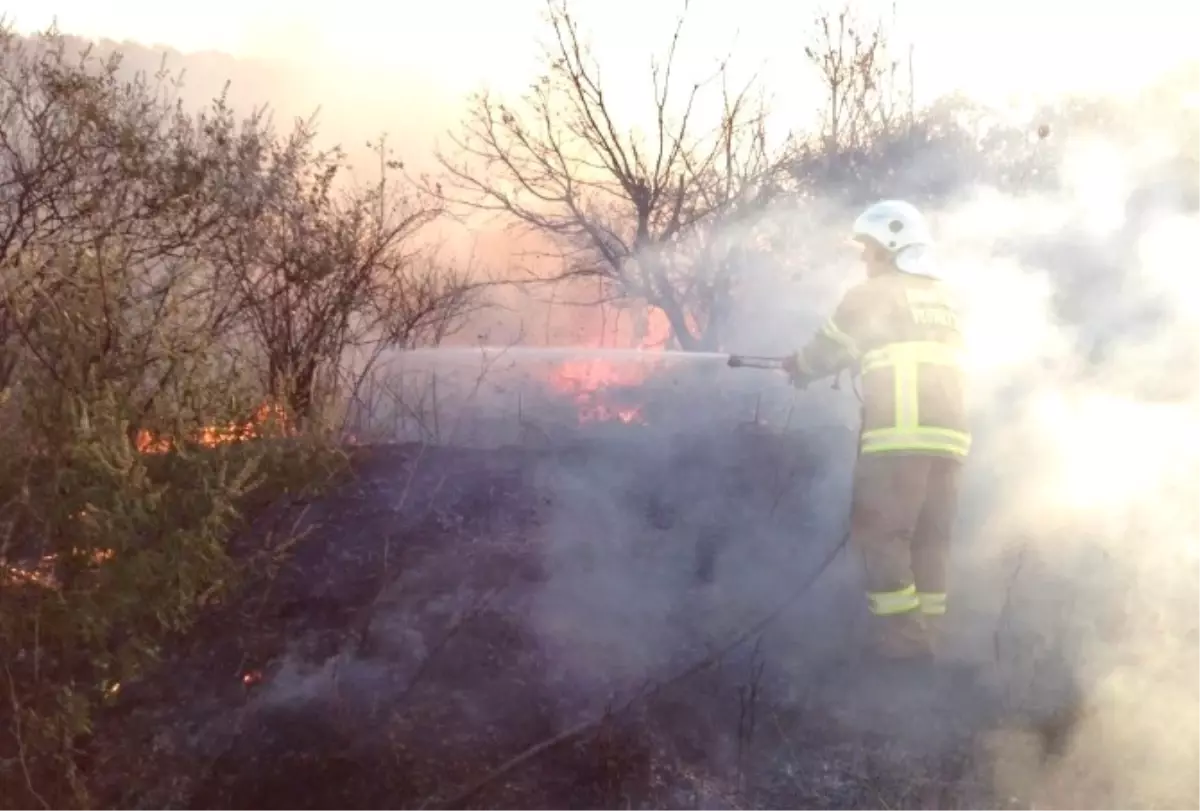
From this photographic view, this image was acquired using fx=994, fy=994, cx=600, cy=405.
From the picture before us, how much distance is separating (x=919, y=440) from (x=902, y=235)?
1.04 meters

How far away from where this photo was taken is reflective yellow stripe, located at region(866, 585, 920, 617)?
4586mm

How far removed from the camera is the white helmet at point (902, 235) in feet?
16.1

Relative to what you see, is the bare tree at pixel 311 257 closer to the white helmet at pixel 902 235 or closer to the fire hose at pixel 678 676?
the fire hose at pixel 678 676

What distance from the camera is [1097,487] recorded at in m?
6.11

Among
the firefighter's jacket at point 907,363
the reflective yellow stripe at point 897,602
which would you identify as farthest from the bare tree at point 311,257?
the reflective yellow stripe at point 897,602

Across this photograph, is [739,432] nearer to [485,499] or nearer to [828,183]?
[485,499]

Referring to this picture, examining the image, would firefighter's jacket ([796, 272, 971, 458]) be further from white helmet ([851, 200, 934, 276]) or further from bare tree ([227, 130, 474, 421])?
bare tree ([227, 130, 474, 421])

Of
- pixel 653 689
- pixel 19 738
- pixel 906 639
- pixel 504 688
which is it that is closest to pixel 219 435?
pixel 19 738

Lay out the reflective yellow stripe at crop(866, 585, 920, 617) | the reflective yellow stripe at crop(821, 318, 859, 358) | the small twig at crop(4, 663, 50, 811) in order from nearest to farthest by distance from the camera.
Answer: the small twig at crop(4, 663, 50, 811) < the reflective yellow stripe at crop(866, 585, 920, 617) < the reflective yellow stripe at crop(821, 318, 859, 358)

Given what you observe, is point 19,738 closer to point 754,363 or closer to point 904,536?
point 904,536

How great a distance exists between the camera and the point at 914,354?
4.66 meters

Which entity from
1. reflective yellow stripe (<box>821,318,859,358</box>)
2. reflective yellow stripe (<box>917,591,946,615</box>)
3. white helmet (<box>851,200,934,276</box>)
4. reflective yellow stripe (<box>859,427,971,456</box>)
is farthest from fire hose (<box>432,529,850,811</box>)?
white helmet (<box>851,200,934,276</box>)

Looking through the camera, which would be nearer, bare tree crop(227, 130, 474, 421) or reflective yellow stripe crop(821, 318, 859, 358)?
reflective yellow stripe crop(821, 318, 859, 358)

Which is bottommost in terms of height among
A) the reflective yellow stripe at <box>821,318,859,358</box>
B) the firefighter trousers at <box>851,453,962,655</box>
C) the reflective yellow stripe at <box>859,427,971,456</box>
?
the firefighter trousers at <box>851,453,962,655</box>
